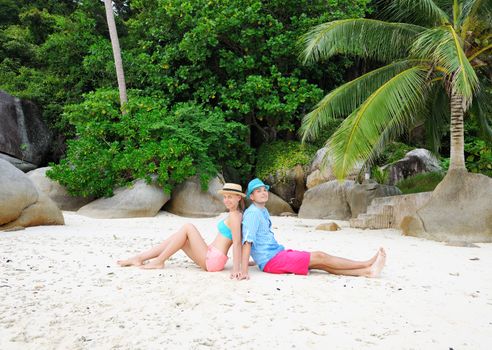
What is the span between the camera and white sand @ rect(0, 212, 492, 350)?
9.67 ft

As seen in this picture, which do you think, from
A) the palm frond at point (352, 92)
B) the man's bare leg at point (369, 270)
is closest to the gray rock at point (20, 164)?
the palm frond at point (352, 92)

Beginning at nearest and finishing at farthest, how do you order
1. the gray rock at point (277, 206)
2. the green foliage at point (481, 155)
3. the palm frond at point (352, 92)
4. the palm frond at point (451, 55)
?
the palm frond at point (451, 55) < the palm frond at point (352, 92) < the green foliage at point (481, 155) < the gray rock at point (277, 206)

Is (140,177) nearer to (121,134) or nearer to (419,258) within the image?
(121,134)

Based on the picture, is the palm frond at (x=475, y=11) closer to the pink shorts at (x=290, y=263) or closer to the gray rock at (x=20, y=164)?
the pink shorts at (x=290, y=263)

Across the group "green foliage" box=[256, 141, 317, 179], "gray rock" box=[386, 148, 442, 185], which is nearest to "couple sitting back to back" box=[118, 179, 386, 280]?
"gray rock" box=[386, 148, 442, 185]

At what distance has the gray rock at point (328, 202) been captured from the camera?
11.6 meters

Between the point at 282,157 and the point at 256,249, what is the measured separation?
9594 mm

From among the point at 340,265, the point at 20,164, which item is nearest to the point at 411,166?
the point at 340,265

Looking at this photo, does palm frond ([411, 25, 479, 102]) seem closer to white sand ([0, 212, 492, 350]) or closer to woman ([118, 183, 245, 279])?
white sand ([0, 212, 492, 350])

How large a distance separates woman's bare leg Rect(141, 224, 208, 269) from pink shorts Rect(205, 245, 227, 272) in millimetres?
52

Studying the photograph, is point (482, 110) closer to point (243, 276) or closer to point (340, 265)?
point (340, 265)

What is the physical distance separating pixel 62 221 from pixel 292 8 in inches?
366

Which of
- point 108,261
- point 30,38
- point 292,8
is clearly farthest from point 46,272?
point 30,38

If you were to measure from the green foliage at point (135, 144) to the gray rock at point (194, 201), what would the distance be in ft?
1.09
